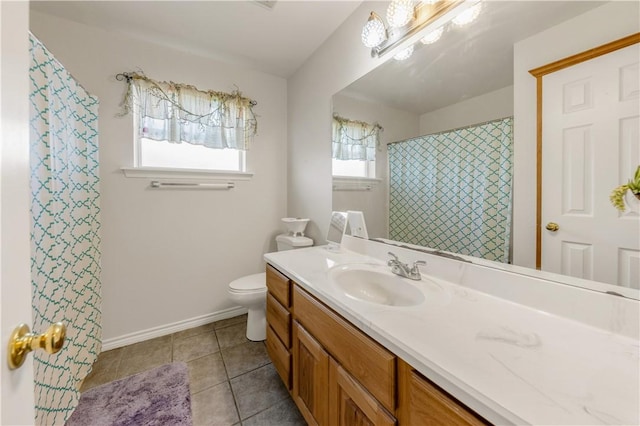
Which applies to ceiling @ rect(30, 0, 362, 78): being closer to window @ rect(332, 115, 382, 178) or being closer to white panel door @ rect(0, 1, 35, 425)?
window @ rect(332, 115, 382, 178)

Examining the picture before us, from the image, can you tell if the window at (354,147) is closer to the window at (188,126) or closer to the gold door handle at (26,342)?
the window at (188,126)

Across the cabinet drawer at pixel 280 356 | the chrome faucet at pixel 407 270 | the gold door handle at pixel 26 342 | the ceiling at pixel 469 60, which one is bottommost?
the cabinet drawer at pixel 280 356

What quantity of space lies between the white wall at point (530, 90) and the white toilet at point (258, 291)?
1.50 metres

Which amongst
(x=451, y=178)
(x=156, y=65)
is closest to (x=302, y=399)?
(x=451, y=178)

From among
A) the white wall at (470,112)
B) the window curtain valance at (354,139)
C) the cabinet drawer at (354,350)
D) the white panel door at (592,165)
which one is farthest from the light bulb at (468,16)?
Answer: the cabinet drawer at (354,350)

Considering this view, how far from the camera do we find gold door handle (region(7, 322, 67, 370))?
371 millimetres

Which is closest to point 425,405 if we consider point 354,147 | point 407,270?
point 407,270

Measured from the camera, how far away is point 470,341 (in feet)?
2.00

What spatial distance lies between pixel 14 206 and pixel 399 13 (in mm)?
1666

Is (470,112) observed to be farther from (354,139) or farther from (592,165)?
(354,139)

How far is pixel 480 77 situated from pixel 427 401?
118 cm

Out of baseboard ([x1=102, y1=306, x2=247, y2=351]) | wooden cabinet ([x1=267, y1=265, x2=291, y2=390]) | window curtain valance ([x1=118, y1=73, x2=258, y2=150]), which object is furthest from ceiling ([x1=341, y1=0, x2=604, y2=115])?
baseboard ([x1=102, y1=306, x2=247, y2=351])

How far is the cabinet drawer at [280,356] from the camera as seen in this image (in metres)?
1.23

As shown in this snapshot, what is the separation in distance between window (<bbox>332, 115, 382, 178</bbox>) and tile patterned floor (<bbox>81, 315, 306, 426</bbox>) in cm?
148
